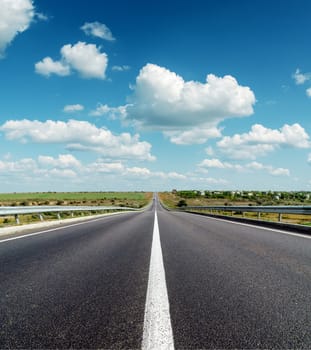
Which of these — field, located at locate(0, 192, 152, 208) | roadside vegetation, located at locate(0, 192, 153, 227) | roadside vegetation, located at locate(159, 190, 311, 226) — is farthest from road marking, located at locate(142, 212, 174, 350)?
field, located at locate(0, 192, 152, 208)

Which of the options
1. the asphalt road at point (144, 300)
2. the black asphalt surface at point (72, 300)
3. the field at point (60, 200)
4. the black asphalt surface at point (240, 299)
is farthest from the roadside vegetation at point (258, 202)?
the field at point (60, 200)

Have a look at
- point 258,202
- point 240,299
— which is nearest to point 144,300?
point 240,299

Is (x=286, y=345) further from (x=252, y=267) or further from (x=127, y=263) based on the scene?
(x=127, y=263)

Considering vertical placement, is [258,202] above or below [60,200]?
above

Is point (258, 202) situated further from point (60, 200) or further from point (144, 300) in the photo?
point (144, 300)

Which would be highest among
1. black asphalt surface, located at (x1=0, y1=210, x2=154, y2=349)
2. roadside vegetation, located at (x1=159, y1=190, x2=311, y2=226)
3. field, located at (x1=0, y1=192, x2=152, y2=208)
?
black asphalt surface, located at (x1=0, y1=210, x2=154, y2=349)

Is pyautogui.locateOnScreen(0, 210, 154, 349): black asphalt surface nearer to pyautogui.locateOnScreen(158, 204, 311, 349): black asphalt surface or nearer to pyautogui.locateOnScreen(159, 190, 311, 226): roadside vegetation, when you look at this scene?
pyautogui.locateOnScreen(158, 204, 311, 349): black asphalt surface

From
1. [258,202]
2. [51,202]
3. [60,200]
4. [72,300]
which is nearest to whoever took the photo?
[72,300]

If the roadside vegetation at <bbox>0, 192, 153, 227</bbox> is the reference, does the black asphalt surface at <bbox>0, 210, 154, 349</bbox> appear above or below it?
above

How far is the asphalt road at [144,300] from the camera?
2.48 m

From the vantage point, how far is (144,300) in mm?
3459

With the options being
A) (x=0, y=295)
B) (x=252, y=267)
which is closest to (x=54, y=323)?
(x=0, y=295)

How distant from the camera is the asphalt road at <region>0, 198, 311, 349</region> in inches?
97.6

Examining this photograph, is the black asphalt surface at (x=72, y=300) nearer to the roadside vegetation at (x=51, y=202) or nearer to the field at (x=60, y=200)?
the roadside vegetation at (x=51, y=202)
